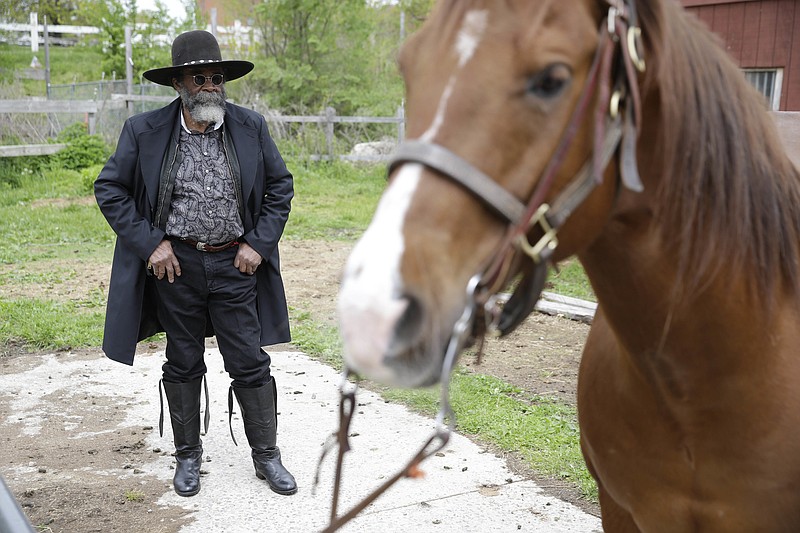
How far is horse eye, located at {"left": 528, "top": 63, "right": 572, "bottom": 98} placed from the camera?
1347mm

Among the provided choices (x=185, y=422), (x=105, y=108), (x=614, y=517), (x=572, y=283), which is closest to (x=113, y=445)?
(x=185, y=422)

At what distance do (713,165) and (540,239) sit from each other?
17.5 inches

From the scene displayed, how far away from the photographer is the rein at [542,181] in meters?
1.32

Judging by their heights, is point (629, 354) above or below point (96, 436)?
above

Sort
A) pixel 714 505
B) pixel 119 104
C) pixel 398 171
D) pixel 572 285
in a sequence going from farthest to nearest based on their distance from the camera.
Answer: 1. pixel 119 104
2. pixel 572 285
3. pixel 714 505
4. pixel 398 171

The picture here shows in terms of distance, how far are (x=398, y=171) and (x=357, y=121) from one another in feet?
44.3

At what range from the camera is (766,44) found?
643cm

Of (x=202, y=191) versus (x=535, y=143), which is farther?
(x=202, y=191)

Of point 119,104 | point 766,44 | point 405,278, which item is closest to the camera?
point 405,278

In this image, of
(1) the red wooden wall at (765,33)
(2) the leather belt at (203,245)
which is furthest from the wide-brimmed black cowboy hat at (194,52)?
(1) the red wooden wall at (765,33)

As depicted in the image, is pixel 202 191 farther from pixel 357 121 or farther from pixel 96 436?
pixel 357 121

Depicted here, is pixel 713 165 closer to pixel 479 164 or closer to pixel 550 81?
pixel 550 81

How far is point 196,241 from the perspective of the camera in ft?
12.3

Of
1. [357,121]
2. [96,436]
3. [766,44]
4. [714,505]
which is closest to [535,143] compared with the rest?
[714,505]
